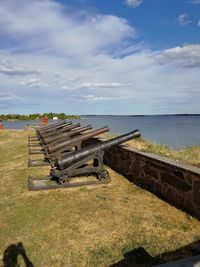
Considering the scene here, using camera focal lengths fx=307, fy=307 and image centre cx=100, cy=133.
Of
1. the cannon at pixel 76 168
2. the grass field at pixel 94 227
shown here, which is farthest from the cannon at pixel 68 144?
the grass field at pixel 94 227

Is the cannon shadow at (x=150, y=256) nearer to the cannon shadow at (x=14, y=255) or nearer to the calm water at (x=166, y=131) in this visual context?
the cannon shadow at (x=14, y=255)

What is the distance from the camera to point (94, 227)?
5.17m

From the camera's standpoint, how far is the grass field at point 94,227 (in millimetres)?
4270

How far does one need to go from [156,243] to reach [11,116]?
105 meters

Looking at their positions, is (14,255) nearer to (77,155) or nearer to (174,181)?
(174,181)

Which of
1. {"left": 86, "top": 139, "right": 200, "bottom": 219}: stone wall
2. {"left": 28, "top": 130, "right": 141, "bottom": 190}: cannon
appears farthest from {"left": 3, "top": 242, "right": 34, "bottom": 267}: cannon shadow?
{"left": 86, "top": 139, "right": 200, "bottom": 219}: stone wall

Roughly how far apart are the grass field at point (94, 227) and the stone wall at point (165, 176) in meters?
0.21

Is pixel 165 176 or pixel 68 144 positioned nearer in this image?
pixel 165 176

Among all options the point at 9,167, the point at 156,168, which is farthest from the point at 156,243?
the point at 9,167

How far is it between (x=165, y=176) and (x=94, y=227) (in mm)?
1969

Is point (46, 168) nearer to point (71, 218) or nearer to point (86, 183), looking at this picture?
point (86, 183)

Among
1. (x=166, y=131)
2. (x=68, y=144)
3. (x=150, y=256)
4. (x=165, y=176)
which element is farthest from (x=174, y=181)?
(x=166, y=131)

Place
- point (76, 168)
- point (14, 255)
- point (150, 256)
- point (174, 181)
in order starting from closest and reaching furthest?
point (150, 256) < point (14, 255) < point (174, 181) < point (76, 168)

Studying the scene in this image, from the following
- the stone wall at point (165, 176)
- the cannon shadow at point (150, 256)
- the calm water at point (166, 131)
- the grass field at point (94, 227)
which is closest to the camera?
the cannon shadow at point (150, 256)
